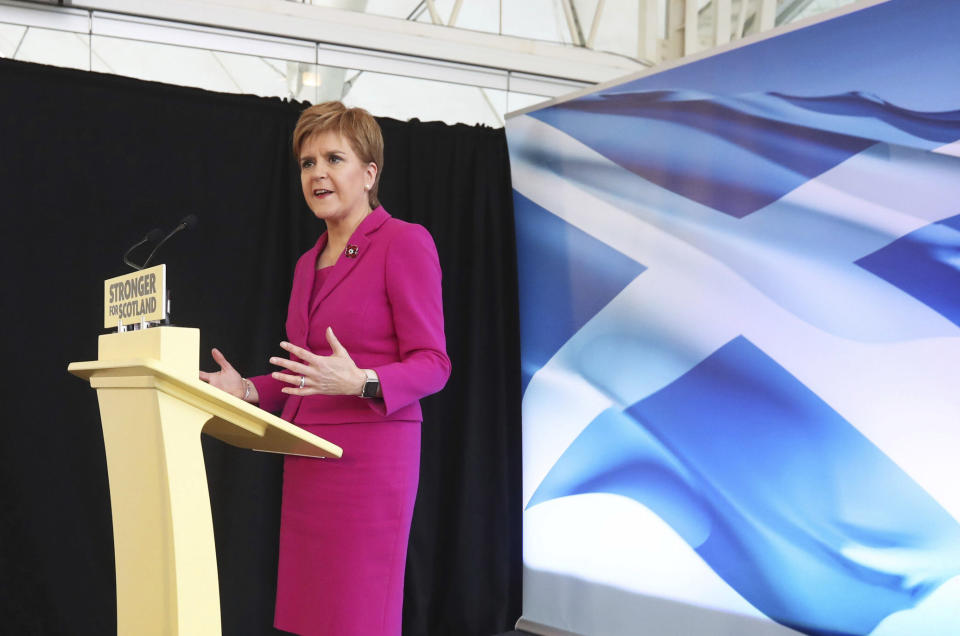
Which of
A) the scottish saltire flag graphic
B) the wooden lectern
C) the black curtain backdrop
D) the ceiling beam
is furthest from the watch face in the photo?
the ceiling beam

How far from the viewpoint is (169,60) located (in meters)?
3.81

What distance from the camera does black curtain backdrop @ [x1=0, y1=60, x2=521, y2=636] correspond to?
3328 mm

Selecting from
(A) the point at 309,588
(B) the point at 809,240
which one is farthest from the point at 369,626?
(B) the point at 809,240

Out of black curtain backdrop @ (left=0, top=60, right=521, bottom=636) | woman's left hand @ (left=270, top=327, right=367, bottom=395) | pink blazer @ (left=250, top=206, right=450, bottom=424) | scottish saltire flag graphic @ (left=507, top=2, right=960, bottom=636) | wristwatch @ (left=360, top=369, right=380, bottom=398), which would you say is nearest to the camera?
woman's left hand @ (left=270, top=327, right=367, bottom=395)

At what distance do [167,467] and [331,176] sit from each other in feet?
2.98

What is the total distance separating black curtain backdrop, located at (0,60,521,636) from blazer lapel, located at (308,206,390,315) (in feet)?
5.71

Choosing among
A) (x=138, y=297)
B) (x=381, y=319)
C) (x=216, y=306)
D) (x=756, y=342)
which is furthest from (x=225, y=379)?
(x=756, y=342)

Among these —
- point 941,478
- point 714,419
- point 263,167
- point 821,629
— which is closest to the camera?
point 941,478

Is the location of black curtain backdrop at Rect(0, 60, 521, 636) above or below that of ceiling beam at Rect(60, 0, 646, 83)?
below

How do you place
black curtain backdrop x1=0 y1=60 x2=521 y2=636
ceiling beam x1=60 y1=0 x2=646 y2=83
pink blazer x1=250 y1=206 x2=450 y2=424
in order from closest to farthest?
pink blazer x1=250 y1=206 x2=450 y2=424 < black curtain backdrop x1=0 y1=60 x2=521 y2=636 < ceiling beam x1=60 y1=0 x2=646 y2=83

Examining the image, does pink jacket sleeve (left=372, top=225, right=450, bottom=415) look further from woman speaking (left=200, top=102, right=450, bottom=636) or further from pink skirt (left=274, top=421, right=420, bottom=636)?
pink skirt (left=274, top=421, right=420, bottom=636)

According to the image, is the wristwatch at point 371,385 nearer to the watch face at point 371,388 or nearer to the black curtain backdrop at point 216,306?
the watch face at point 371,388

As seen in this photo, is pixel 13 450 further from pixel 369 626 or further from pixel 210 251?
pixel 369 626

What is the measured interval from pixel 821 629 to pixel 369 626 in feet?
5.71
